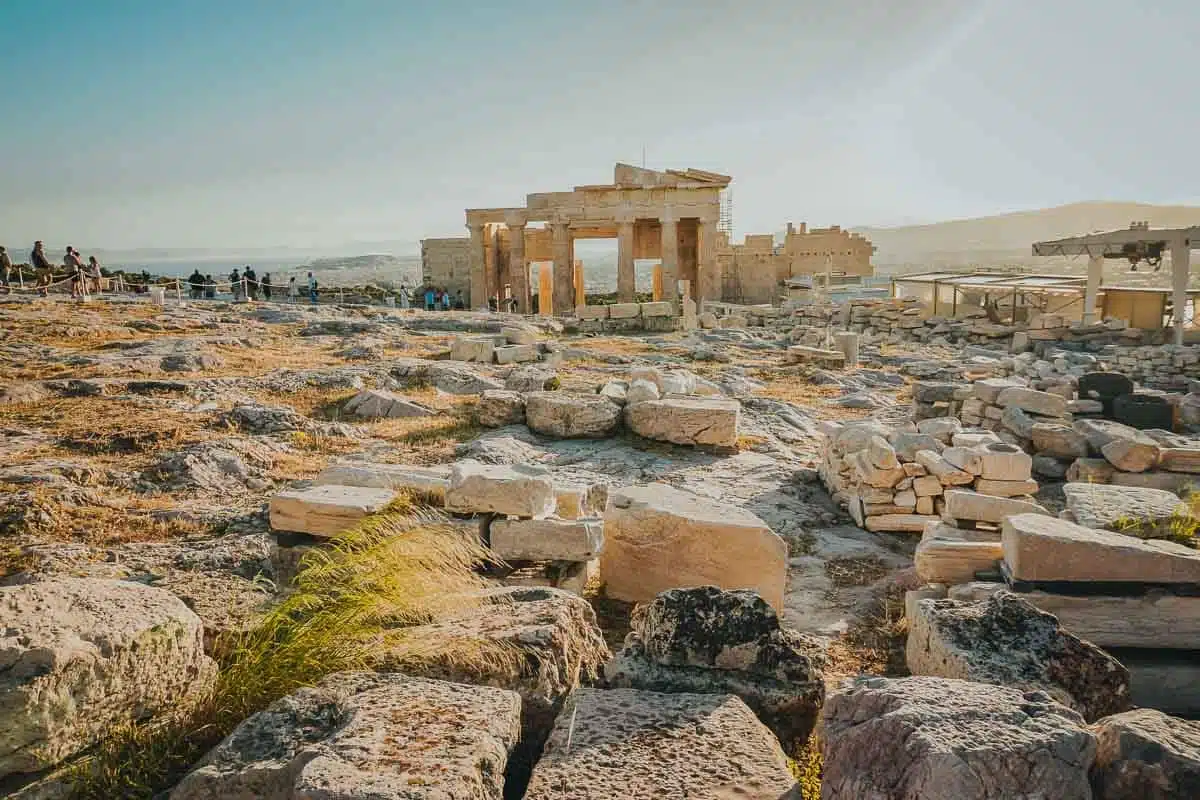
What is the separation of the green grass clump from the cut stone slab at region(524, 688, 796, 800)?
61 centimetres

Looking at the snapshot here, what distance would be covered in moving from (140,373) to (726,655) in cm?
1042

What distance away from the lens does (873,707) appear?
2629 mm

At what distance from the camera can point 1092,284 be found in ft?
64.1

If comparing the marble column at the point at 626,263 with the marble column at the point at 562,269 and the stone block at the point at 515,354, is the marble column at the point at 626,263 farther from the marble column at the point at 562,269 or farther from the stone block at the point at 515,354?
the stone block at the point at 515,354

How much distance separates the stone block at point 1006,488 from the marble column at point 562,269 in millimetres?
22953

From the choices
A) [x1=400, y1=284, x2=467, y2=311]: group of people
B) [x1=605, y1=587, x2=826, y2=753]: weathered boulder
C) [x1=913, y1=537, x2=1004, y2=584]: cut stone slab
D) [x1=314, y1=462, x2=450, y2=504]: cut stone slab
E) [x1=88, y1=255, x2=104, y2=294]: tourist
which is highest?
[x1=88, y1=255, x2=104, y2=294]: tourist

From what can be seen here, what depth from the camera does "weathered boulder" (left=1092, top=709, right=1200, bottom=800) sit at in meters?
2.32

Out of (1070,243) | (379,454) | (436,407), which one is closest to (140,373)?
(436,407)

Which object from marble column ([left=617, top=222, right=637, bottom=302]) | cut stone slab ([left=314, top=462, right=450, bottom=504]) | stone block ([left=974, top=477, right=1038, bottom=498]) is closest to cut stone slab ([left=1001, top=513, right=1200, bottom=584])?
stone block ([left=974, top=477, right=1038, bottom=498])

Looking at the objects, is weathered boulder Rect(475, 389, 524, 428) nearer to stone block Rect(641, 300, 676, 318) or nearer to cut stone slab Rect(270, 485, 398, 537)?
cut stone slab Rect(270, 485, 398, 537)

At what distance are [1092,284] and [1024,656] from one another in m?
19.7

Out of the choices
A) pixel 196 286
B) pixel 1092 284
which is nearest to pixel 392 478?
pixel 1092 284

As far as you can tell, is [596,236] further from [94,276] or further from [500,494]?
[500,494]

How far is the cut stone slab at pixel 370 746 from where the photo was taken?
2307 millimetres
